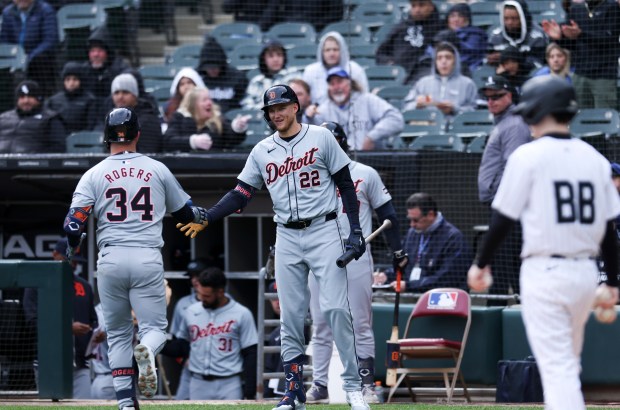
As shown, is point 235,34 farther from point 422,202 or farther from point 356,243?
point 356,243

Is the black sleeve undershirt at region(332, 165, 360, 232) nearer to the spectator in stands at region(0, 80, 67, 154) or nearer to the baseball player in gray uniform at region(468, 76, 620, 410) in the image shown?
the baseball player in gray uniform at region(468, 76, 620, 410)

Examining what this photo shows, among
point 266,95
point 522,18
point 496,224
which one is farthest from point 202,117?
point 496,224

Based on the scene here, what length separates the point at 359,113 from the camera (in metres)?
11.0

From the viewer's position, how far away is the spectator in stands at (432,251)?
31.9 feet

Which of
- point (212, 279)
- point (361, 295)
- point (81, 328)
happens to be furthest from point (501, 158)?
point (81, 328)

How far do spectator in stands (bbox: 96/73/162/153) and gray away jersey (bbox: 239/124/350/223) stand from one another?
451cm

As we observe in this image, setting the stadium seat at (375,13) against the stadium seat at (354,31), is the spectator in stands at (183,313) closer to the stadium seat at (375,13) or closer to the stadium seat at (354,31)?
the stadium seat at (354,31)

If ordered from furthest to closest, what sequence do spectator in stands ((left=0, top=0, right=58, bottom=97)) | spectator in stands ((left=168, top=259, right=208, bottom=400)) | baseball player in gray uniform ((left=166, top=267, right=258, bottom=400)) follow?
spectator in stands ((left=0, top=0, right=58, bottom=97)) < spectator in stands ((left=168, top=259, right=208, bottom=400)) < baseball player in gray uniform ((left=166, top=267, right=258, bottom=400))

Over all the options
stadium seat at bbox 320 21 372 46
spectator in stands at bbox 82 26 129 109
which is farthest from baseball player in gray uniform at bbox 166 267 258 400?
stadium seat at bbox 320 21 372 46

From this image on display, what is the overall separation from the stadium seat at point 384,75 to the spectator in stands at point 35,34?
12.0ft

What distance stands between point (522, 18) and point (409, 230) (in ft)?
8.84

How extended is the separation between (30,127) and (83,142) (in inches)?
22.6

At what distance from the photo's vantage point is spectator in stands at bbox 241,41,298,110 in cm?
1220

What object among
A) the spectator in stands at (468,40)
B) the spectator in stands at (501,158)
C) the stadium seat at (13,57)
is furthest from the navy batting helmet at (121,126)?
the stadium seat at (13,57)
